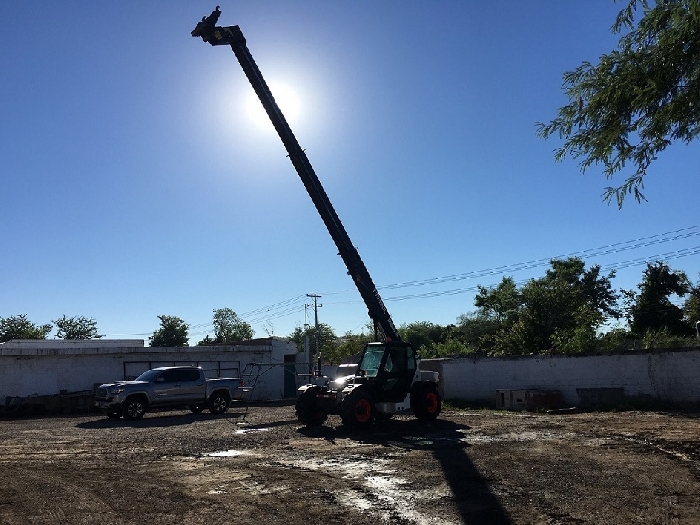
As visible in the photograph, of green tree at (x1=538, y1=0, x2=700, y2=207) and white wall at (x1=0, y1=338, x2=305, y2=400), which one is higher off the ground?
green tree at (x1=538, y1=0, x2=700, y2=207)

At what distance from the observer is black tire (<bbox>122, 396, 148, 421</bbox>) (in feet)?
66.2

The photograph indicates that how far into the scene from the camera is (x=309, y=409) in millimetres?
15984

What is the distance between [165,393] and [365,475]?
13.9m

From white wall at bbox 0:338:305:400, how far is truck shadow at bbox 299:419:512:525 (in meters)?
9.59

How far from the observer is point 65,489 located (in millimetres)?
8352

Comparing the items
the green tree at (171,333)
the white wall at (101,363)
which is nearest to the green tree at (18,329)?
the green tree at (171,333)

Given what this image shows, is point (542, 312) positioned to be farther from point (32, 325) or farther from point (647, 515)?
point (32, 325)

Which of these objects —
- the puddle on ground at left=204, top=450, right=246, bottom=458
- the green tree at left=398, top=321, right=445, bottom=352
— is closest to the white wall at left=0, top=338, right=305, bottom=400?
the puddle on ground at left=204, top=450, right=246, bottom=458

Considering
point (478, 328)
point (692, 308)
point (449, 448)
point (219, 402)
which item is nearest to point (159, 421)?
point (219, 402)

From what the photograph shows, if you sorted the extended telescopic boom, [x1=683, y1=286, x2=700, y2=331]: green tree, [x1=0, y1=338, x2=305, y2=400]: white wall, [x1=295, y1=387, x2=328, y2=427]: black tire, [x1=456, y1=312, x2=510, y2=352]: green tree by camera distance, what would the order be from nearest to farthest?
[x1=295, y1=387, x2=328, y2=427]: black tire < the extended telescopic boom < [x1=0, y1=338, x2=305, y2=400]: white wall < [x1=683, y1=286, x2=700, y2=331]: green tree < [x1=456, y1=312, x2=510, y2=352]: green tree

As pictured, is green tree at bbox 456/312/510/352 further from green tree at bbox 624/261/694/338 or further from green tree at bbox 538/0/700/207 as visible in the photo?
green tree at bbox 538/0/700/207

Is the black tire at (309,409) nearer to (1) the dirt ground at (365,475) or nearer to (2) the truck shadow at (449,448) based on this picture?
(2) the truck shadow at (449,448)

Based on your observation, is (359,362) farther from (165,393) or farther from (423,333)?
(423,333)

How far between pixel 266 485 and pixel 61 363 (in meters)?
23.3
